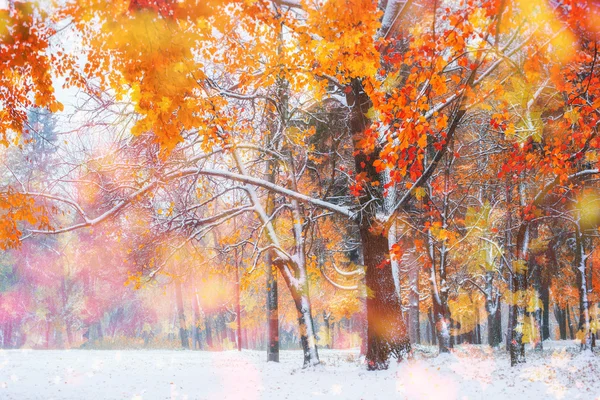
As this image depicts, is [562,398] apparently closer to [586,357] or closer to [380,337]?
[380,337]

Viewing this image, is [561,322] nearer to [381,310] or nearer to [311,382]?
[311,382]

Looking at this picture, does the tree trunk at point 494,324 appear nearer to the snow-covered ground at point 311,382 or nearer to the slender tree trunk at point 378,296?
the snow-covered ground at point 311,382

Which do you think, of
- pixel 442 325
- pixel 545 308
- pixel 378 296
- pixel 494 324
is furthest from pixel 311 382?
pixel 545 308

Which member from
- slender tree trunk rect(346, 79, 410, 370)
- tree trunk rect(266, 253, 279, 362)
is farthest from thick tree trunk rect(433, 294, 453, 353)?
slender tree trunk rect(346, 79, 410, 370)

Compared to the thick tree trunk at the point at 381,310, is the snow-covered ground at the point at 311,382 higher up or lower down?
lower down

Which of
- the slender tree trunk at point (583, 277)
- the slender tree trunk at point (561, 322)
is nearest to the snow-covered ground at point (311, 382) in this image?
the slender tree trunk at point (583, 277)

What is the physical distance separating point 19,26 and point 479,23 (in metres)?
6.84

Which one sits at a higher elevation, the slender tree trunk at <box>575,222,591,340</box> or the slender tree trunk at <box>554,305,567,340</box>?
the slender tree trunk at <box>575,222,591,340</box>

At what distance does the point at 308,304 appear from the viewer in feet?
40.2

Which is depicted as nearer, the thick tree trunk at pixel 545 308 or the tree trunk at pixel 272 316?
the tree trunk at pixel 272 316

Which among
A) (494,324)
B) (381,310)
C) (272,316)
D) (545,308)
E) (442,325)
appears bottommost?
(494,324)

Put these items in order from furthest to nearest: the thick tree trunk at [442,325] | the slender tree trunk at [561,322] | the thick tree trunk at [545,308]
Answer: the slender tree trunk at [561,322] < the thick tree trunk at [545,308] < the thick tree trunk at [442,325]

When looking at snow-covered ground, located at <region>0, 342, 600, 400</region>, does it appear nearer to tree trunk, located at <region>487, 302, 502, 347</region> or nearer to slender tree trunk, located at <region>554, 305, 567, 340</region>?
tree trunk, located at <region>487, 302, 502, 347</region>

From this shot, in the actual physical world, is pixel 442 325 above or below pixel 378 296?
below
